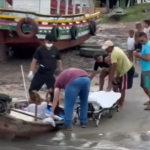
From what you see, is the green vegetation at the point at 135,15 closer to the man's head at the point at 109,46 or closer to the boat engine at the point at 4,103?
the man's head at the point at 109,46

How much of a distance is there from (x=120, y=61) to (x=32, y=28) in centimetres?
748

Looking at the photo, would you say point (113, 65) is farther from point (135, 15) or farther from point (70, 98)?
point (135, 15)

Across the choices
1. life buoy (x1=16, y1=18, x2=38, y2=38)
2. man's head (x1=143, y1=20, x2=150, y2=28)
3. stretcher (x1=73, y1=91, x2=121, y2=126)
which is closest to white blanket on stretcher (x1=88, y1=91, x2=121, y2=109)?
stretcher (x1=73, y1=91, x2=121, y2=126)

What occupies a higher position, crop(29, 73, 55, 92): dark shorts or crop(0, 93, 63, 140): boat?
crop(29, 73, 55, 92): dark shorts

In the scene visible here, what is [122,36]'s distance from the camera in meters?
29.3

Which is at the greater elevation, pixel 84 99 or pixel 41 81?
pixel 41 81

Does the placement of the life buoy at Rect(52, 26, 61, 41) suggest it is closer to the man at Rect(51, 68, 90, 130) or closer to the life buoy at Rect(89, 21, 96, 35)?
the life buoy at Rect(89, 21, 96, 35)

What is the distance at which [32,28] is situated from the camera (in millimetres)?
18016

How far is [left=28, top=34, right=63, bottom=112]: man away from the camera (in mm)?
10906

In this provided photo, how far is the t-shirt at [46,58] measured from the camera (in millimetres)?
10906

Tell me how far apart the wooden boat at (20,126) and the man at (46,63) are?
55.4 inches

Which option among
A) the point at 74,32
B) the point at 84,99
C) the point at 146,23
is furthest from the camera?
the point at 74,32

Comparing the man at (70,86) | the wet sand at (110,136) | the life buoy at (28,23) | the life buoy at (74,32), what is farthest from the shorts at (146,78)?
the life buoy at (74,32)

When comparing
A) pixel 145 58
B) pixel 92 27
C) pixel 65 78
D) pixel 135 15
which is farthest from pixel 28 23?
pixel 135 15
